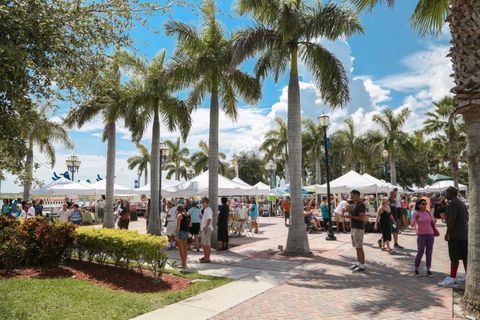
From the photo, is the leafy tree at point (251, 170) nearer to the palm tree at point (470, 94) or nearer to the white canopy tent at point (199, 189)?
the white canopy tent at point (199, 189)

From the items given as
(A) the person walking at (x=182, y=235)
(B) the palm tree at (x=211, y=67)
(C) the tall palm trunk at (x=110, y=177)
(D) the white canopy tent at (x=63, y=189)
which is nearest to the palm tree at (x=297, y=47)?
(B) the palm tree at (x=211, y=67)

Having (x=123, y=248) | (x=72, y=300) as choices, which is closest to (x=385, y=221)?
(x=123, y=248)

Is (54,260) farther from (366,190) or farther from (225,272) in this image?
(366,190)

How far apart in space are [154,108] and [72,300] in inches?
495

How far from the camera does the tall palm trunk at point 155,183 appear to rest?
16.8 m

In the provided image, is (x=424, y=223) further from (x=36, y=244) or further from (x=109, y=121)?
(x=109, y=121)

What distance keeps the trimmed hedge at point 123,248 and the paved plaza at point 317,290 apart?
1522 millimetres

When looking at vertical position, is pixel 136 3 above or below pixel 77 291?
above

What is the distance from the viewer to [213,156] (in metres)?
14.7

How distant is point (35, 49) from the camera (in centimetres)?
515

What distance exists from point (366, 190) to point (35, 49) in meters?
18.5

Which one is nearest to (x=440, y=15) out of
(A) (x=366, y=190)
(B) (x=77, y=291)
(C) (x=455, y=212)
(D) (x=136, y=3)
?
(C) (x=455, y=212)

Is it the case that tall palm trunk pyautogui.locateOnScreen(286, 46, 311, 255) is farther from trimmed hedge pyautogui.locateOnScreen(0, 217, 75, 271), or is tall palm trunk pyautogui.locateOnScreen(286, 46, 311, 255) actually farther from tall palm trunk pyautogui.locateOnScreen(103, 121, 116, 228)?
tall palm trunk pyautogui.locateOnScreen(103, 121, 116, 228)

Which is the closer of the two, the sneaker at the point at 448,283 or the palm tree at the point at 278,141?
the sneaker at the point at 448,283
